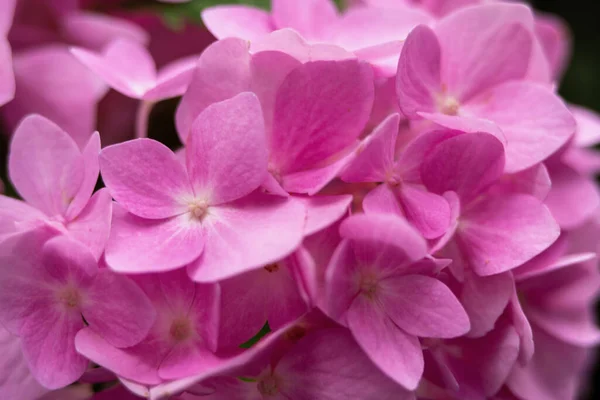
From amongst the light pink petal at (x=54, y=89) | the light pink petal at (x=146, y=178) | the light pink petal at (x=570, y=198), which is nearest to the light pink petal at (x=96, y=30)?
the light pink petal at (x=54, y=89)

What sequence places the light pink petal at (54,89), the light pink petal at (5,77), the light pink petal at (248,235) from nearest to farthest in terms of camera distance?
the light pink petal at (248,235)
the light pink petal at (5,77)
the light pink petal at (54,89)

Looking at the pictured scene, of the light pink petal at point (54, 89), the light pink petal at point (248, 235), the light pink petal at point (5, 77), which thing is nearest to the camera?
the light pink petal at point (248, 235)

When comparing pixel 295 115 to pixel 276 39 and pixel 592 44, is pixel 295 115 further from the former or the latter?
pixel 592 44

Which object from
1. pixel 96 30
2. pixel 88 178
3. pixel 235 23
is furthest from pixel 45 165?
pixel 96 30

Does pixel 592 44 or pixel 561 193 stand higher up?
pixel 561 193

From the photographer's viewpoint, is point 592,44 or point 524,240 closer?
point 524,240

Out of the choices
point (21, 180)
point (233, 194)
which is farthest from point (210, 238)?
point (21, 180)

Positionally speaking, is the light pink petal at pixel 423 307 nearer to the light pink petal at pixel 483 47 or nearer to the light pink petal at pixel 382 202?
the light pink petal at pixel 382 202
